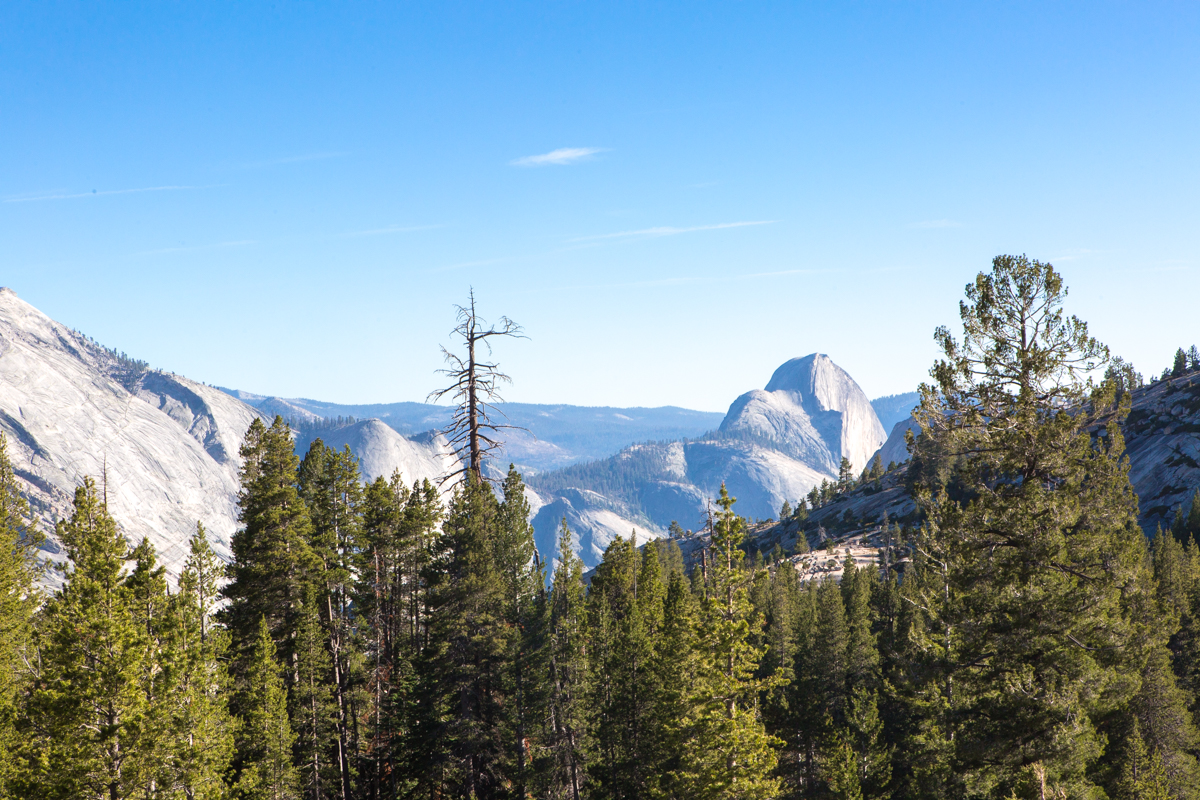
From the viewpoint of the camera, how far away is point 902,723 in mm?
55156

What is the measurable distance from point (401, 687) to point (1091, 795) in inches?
1230

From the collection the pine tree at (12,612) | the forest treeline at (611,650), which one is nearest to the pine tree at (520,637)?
the forest treeline at (611,650)

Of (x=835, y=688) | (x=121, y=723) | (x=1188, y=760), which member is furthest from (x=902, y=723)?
(x=121, y=723)

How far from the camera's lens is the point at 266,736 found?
2994 cm

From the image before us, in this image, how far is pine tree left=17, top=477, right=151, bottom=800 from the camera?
20.5 m

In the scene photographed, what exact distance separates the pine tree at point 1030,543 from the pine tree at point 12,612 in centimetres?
2624

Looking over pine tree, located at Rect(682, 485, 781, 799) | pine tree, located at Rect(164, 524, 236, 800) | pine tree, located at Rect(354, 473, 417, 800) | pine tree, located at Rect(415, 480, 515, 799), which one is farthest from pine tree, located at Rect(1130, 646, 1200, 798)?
pine tree, located at Rect(164, 524, 236, 800)

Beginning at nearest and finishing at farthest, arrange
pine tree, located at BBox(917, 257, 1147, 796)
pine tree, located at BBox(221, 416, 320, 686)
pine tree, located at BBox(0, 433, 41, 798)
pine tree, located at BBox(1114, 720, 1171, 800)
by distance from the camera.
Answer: pine tree, located at BBox(917, 257, 1147, 796) < pine tree, located at BBox(0, 433, 41, 798) < pine tree, located at BBox(1114, 720, 1171, 800) < pine tree, located at BBox(221, 416, 320, 686)

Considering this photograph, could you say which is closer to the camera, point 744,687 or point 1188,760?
point 744,687

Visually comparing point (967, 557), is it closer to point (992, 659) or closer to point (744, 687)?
point (992, 659)

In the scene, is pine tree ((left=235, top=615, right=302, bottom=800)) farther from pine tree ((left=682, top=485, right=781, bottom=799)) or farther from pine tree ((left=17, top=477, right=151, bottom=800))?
pine tree ((left=682, top=485, right=781, bottom=799))

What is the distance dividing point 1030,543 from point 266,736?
2674 centimetres

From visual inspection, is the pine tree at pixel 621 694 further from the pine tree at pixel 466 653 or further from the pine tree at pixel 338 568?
the pine tree at pixel 338 568

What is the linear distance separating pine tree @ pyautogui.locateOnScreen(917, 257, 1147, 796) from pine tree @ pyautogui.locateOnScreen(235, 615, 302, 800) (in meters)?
23.8
